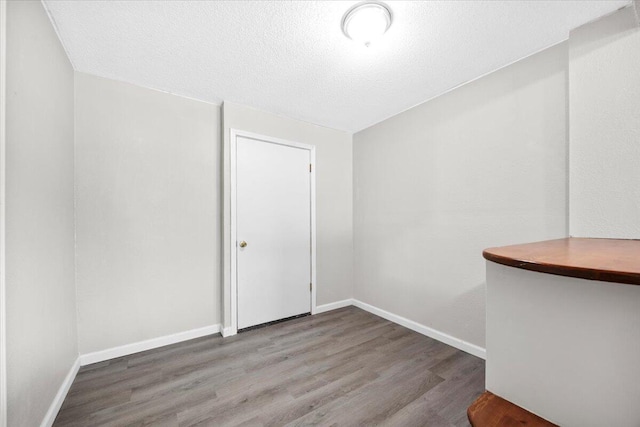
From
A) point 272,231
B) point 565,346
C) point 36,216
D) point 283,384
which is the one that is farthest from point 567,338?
point 272,231

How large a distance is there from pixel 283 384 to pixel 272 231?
1.51 meters

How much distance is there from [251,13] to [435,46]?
126cm

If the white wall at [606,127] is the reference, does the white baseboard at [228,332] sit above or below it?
below

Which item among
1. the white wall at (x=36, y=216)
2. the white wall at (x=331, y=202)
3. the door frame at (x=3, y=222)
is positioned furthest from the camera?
the white wall at (x=331, y=202)

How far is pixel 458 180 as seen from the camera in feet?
7.55

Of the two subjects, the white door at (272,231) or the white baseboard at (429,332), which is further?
the white door at (272,231)

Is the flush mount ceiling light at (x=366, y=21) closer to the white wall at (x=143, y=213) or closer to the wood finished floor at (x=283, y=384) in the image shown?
the white wall at (x=143, y=213)

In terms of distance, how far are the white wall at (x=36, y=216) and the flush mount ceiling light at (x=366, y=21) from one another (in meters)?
1.65

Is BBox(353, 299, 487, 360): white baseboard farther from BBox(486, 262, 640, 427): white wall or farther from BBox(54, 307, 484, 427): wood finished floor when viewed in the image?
BBox(486, 262, 640, 427): white wall

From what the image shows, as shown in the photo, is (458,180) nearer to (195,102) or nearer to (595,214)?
(595,214)

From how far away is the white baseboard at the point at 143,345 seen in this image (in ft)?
6.81

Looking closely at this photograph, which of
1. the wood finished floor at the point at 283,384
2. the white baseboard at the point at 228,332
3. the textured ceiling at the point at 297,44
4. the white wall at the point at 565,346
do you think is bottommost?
the wood finished floor at the point at 283,384

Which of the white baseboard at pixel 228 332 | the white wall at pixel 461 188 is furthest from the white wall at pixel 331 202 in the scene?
the white baseboard at pixel 228 332

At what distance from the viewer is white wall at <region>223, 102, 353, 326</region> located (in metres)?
3.11
